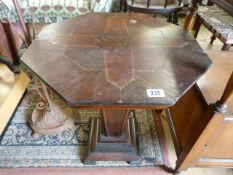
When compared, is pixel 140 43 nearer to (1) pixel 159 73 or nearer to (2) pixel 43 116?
(1) pixel 159 73

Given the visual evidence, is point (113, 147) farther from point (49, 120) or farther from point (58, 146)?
point (49, 120)

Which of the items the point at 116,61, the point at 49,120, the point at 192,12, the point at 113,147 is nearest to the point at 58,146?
the point at 49,120

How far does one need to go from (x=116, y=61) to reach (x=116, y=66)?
47 millimetres

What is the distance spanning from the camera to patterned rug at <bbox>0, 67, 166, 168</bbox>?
136 centimetres

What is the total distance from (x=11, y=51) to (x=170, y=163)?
1648 millimetres

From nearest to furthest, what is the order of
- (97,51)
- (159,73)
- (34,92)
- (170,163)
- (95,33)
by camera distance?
(159,73)
(97,51)
(95,33)
(170,163)
(34,92)

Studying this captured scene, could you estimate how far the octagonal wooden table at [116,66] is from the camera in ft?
2.73

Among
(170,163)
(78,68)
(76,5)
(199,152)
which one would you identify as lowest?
(170,163)

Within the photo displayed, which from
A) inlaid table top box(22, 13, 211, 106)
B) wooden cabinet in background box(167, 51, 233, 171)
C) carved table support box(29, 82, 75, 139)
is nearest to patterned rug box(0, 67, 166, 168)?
carved table support box(29, 82, 75, 139)

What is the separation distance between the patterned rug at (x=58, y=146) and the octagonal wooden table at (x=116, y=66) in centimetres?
10

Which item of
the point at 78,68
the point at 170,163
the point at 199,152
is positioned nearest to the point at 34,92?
the point at 78,68

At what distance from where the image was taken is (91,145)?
136cm

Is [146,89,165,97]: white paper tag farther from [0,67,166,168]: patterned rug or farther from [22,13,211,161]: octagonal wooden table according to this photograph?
[0,67,166,168]: patterned rug

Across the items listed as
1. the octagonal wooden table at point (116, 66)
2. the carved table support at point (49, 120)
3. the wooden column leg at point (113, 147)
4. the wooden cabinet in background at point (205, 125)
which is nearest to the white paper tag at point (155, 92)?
the octagonal wooden table at point (116, 66)
